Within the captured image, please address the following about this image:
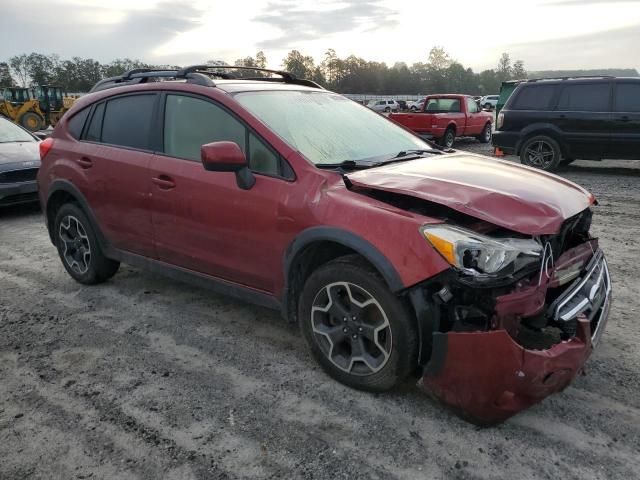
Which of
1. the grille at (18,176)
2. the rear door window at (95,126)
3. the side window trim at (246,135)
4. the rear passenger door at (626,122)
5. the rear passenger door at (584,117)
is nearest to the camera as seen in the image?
the side window trim at (246,135)

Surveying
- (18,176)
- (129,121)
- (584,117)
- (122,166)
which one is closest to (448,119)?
(584,117)

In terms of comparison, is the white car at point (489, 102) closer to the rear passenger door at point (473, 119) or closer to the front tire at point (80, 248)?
the rear passenger door at point (473, 119)

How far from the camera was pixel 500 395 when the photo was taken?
94.9 inches

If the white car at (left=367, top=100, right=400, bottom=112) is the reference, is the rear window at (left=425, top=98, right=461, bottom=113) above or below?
below

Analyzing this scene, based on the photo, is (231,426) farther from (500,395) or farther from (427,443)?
(500,395)

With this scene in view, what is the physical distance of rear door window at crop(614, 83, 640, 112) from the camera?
382 inches

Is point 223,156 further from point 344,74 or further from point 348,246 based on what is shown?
point 344,74

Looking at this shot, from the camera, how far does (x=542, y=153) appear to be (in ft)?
35.1

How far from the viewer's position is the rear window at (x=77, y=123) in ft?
15.2

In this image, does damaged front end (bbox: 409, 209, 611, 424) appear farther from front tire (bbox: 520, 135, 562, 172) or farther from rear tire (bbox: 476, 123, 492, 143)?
rear tire (bbox: 476, 123, 492, 143)

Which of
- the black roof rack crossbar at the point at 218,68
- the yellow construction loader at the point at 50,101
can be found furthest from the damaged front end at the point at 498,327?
the yellow construction loader at the point at 50,101

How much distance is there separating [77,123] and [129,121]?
80cm

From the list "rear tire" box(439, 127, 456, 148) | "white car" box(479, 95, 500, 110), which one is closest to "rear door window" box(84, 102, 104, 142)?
"rear tire" box(439, 127, 456, 148)

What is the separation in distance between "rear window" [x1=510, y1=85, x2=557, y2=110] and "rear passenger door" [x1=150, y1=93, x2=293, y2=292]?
29.1 feet
